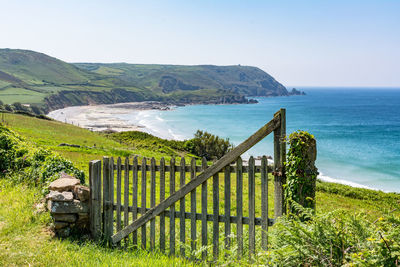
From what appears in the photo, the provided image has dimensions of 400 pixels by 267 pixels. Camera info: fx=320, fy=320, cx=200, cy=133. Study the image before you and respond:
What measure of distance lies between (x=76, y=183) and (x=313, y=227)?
19.3ft

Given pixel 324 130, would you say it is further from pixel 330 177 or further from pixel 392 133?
pixel 330 177

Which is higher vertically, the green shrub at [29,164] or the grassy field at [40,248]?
the green shrub at [29,164]

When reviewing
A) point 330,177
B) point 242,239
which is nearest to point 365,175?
point 330,177

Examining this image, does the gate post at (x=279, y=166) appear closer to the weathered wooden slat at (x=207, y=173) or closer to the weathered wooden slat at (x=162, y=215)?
the weathered wooden slat at (x=207, y=173)

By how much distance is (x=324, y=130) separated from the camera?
357 ft

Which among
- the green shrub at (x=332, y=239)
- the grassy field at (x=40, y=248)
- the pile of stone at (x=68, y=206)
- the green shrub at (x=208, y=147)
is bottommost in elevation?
the green shrub at (x=208, y=147)

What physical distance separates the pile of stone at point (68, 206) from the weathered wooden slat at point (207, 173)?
962 millimetres

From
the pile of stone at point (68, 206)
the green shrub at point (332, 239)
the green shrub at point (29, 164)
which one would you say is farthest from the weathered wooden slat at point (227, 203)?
the green shrub at point (29, 164)

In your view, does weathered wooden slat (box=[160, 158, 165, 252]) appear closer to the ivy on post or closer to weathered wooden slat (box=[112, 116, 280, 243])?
weathered wooden slat (box=[112, 116, 280, 243])

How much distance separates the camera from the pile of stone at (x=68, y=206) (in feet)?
23.3

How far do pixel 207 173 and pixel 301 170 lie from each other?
1.78 m

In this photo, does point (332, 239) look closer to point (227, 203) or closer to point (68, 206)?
point (227, 203)

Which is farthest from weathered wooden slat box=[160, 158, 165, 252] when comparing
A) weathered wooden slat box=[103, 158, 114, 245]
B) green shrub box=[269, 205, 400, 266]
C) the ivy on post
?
green shrub box=[269, 205, 400, 266]

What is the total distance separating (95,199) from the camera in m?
7.41
